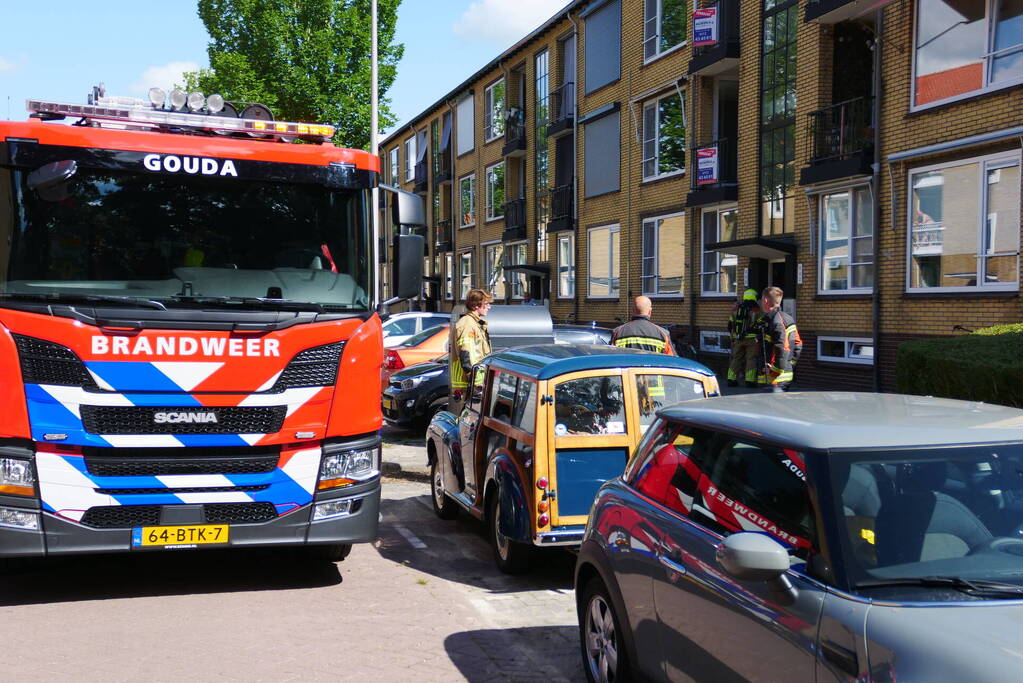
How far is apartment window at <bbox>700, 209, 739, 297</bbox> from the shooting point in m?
21.4

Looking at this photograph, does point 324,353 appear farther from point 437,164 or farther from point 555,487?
point 437,164

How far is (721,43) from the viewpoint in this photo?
2100 centimetres

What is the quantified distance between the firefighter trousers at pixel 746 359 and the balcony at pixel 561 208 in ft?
59.3

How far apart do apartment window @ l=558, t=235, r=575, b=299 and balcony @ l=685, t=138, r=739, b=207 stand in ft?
26.9

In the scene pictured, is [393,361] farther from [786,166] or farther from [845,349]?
[786,166]

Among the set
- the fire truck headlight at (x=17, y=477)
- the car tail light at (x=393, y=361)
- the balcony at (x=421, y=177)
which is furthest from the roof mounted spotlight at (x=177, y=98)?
the balcony at (x=421, y=177)

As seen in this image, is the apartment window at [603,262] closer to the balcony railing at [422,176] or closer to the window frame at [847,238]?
the window frame at [847,238]

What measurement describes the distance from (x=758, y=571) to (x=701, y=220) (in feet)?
65.5

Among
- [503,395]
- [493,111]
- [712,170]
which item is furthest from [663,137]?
[503,395]

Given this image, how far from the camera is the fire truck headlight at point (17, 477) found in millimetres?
5801

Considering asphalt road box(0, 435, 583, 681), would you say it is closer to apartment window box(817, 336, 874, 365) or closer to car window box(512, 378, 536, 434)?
car window box(512, 378, 536, 434)

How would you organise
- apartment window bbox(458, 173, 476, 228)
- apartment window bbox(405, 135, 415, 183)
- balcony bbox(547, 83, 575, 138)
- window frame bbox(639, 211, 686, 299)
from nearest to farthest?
window frame bbox(639, 211, 686, 299)
balcony bbox(547, 83, 575, 138)
apartment window bbox(458, 173, 476, 228)
apartment window bbox(405, 135, 415, 183)

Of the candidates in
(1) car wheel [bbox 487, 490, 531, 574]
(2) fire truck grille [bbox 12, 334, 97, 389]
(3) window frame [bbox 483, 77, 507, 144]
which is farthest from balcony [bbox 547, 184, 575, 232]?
(2) fire truck grille [bbox 12, 334, 97, 389]

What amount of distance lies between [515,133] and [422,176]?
1378 cm
